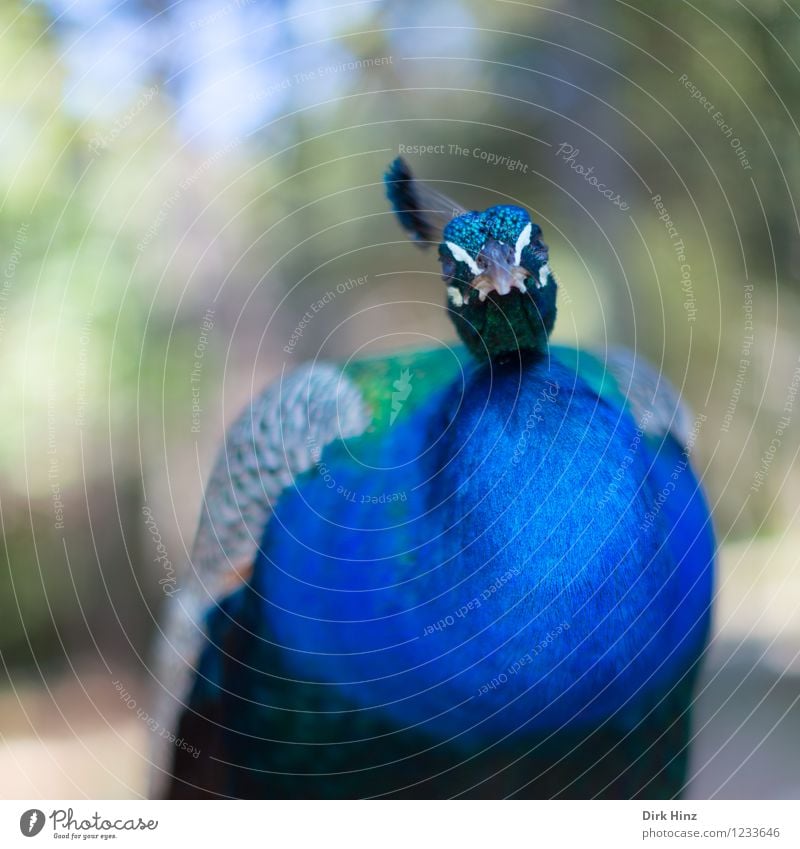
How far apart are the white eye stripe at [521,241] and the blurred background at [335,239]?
2.24ft

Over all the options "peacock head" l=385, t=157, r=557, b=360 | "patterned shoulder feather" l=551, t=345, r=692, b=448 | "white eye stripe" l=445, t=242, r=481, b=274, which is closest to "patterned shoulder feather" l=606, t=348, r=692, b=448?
"patterned shoulder feather" l=551, t=345, r=692, b=448

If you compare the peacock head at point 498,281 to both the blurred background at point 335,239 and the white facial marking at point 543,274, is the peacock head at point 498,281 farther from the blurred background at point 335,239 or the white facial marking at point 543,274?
the blurred background at point 335,239

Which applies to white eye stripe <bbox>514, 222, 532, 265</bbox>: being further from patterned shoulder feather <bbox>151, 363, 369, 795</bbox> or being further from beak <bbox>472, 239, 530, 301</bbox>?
patterned shoulder feather <bbox>151, 363, 369, 795</bbox>

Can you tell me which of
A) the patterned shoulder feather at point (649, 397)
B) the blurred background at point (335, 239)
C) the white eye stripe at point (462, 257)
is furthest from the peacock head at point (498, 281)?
the blurred background at point (335, 239)

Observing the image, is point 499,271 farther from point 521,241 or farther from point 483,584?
point 483,584

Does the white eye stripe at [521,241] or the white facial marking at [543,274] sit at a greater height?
the white eye stripe at [521,241]

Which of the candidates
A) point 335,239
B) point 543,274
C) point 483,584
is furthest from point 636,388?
point 335,239

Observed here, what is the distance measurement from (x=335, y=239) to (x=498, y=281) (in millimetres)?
1526

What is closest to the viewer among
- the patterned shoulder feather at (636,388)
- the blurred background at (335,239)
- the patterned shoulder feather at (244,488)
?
the patterned shoulder feather at (636,388)

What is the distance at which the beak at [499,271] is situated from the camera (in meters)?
1.02

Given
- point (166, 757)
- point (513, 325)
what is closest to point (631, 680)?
point (513, 325)

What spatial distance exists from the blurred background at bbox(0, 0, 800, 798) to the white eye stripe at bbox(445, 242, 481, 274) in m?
0.65

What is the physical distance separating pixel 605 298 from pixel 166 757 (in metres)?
1.38

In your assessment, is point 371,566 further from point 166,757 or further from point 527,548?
point 166,757
